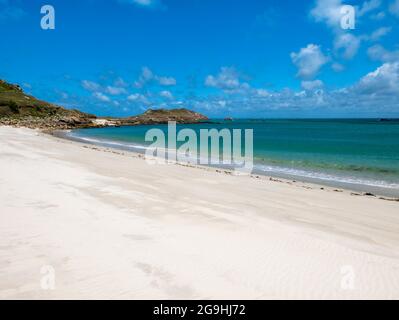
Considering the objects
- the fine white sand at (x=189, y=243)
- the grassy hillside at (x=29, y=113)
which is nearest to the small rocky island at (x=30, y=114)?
the grassy hillside at (x=29, y=113)

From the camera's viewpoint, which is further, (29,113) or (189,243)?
(29,113)

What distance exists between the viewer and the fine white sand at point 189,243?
17.5 ft

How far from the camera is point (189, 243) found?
7.05 metres

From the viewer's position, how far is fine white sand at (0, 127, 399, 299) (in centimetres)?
534

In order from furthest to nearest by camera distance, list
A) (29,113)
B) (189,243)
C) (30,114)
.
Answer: (29,113) → (30,114) → (189,243)

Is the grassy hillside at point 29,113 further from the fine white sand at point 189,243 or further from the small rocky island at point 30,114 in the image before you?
the fine white sand at point 189,243

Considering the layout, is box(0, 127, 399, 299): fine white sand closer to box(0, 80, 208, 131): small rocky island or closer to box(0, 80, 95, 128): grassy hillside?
box(0, 80, 208, 131): small rocky island

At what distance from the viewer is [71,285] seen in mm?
5230

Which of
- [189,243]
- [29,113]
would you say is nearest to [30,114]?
[29,113]

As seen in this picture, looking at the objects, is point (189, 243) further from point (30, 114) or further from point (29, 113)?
point (29, 113)

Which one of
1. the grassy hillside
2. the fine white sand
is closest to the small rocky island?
the grassy hillside

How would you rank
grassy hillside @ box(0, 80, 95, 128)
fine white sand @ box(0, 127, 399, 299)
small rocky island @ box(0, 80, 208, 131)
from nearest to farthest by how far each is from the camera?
fine white sand @ box(0, 127, 399, 299)
small rocky island @ box(0, 80, 208, 131)
grassy hillside @ box(0, 80, 95, 128)
